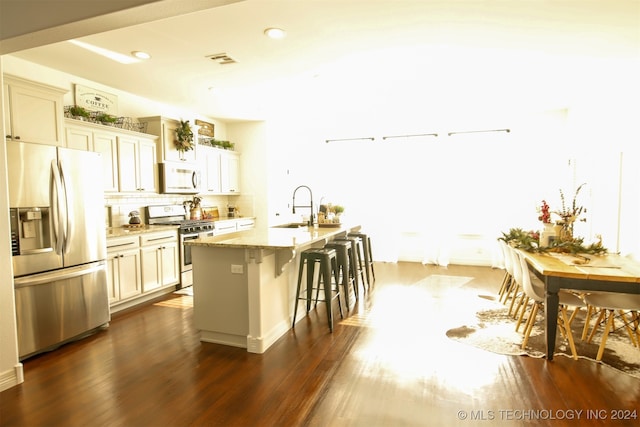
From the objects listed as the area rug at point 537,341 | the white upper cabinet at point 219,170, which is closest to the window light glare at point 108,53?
the white upper cabinet at point 219,170

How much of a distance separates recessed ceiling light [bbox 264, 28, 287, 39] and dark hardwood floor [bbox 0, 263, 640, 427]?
9.12ft

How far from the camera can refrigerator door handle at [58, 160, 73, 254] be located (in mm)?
3307

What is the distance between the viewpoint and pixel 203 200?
260 inches

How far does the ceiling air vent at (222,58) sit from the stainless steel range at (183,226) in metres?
2.40

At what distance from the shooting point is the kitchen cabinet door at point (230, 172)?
6.70 metres

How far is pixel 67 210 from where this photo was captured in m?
3.34

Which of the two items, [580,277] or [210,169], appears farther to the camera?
[210,169]

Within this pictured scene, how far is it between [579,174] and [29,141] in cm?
712

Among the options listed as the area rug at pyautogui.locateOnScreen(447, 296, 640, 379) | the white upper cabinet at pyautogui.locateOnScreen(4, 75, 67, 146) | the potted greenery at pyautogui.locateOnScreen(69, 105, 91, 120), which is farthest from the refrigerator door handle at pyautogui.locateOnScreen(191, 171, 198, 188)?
the area rug at pyautogui.locateOnScreen(447, 296, 640, 379)

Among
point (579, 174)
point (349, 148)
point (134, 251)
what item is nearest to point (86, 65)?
point (134, 251)

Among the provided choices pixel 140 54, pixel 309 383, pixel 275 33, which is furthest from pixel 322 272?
pixel 140 54

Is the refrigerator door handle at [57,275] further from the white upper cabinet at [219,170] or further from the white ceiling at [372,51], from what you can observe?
the white upper cabinet at [219,170]

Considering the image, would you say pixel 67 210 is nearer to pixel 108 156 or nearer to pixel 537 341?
pixel 108 156

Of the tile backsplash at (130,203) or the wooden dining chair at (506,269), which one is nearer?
the wooden dining chair at (506,269)
